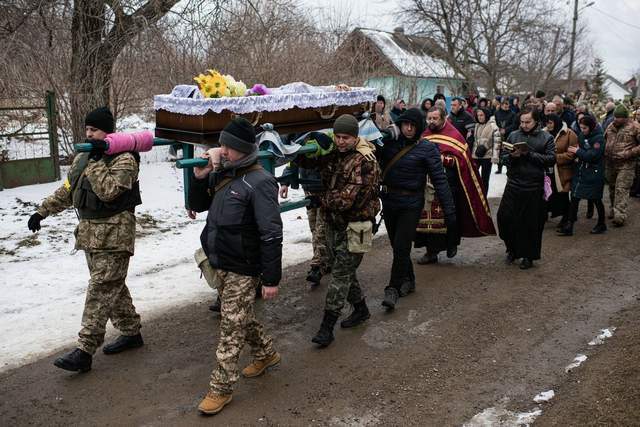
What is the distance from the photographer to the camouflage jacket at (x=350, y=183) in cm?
463

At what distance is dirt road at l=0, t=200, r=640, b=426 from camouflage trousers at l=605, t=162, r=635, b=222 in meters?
2.66

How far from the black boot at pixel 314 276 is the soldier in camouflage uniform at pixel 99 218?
2302mm

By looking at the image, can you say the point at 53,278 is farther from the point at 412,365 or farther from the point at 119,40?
the point at 119,40

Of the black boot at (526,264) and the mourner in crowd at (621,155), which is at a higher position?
the mourner in crowd at (621,155)

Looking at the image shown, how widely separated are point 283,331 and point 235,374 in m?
1.35

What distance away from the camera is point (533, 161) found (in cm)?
667

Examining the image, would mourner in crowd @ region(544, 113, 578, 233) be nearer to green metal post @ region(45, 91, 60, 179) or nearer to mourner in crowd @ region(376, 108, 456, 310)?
mourner in crowd @ region(376, 108, 456, 310)

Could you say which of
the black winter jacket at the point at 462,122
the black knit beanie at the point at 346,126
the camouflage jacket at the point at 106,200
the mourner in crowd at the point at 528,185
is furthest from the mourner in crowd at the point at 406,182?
the black winter jacket at the point at 462,122

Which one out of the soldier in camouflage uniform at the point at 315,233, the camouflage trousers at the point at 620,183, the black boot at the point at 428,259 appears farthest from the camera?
the camouflage trousers at the point at 620,183

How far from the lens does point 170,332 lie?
5.10 metres

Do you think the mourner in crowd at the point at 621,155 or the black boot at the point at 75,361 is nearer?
the black boot at the point at 75,361

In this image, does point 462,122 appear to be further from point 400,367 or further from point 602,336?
point 400,367

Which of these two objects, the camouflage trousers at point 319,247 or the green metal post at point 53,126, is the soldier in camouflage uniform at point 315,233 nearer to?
the camouflage trousers at point 319,247

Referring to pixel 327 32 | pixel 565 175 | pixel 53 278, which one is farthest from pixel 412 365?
pixel 327 32
